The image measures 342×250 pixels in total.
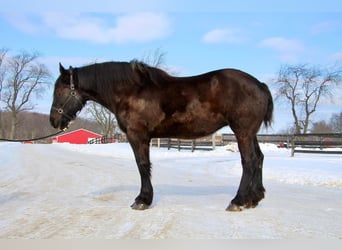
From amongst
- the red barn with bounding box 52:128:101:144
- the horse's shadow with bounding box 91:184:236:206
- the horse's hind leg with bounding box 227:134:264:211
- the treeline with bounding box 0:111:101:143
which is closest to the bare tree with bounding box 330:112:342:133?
Result: the treeline with bounding box 0:111:101:143

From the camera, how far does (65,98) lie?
18.7 feet

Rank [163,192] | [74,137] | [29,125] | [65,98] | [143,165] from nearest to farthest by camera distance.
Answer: [143,165]
[65,98]
[163,192]
[29,125]
[74,137]

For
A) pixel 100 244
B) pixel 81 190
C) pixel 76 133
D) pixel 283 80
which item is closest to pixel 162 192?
pixel 81 190

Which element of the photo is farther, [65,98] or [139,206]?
[65,98]

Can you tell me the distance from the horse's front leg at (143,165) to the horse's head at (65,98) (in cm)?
111

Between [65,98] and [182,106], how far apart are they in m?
1.96

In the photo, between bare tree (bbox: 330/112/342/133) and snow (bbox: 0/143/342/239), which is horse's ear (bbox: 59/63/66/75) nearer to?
snow (bbox: 0/143/342/239)

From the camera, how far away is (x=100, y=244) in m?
3.42

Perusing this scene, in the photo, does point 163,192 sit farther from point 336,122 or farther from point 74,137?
point 74,137

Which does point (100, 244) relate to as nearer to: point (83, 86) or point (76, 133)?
point (83, 86)

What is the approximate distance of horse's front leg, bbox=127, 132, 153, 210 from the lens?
17.2ft

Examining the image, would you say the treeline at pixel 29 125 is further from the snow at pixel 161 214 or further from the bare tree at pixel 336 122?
the snow at pixel 161 214

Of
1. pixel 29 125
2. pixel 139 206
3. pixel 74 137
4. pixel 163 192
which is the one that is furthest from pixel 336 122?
pixel 139 206

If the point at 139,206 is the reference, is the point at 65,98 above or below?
above
